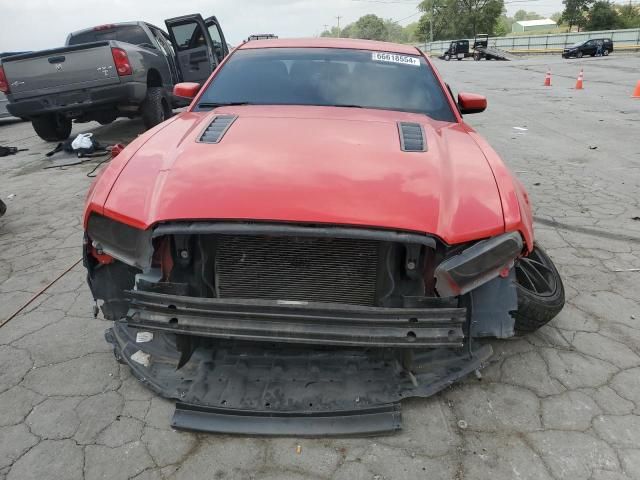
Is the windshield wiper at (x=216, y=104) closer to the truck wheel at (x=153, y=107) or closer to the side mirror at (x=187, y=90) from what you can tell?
the side mirror at (x=187, y=90)

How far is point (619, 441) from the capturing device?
77.4 inches

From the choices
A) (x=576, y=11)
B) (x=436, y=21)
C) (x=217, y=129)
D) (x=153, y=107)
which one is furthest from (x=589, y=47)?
(x=436, y=21)

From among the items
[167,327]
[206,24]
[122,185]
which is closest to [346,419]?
[167,327]

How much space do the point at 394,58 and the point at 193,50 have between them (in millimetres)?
5839

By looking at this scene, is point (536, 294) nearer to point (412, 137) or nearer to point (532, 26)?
point (412, 137)

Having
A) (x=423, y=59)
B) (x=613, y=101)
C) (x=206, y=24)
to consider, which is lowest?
(x=613, y=101)

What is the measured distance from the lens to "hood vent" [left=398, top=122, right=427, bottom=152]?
2314mm

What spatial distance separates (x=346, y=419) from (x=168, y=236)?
3.68 feet

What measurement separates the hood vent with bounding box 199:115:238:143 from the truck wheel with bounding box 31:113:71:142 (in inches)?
248

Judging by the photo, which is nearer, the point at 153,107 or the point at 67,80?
the point at 67,80

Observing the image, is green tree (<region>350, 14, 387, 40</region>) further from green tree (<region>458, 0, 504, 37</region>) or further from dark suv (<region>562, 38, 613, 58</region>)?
dark suv (<region>562, 38, 613, 58</region>)

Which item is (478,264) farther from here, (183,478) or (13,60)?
(13,60)

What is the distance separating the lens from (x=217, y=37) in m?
9.53

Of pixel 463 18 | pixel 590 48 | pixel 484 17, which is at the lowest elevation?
pixel 590 48
